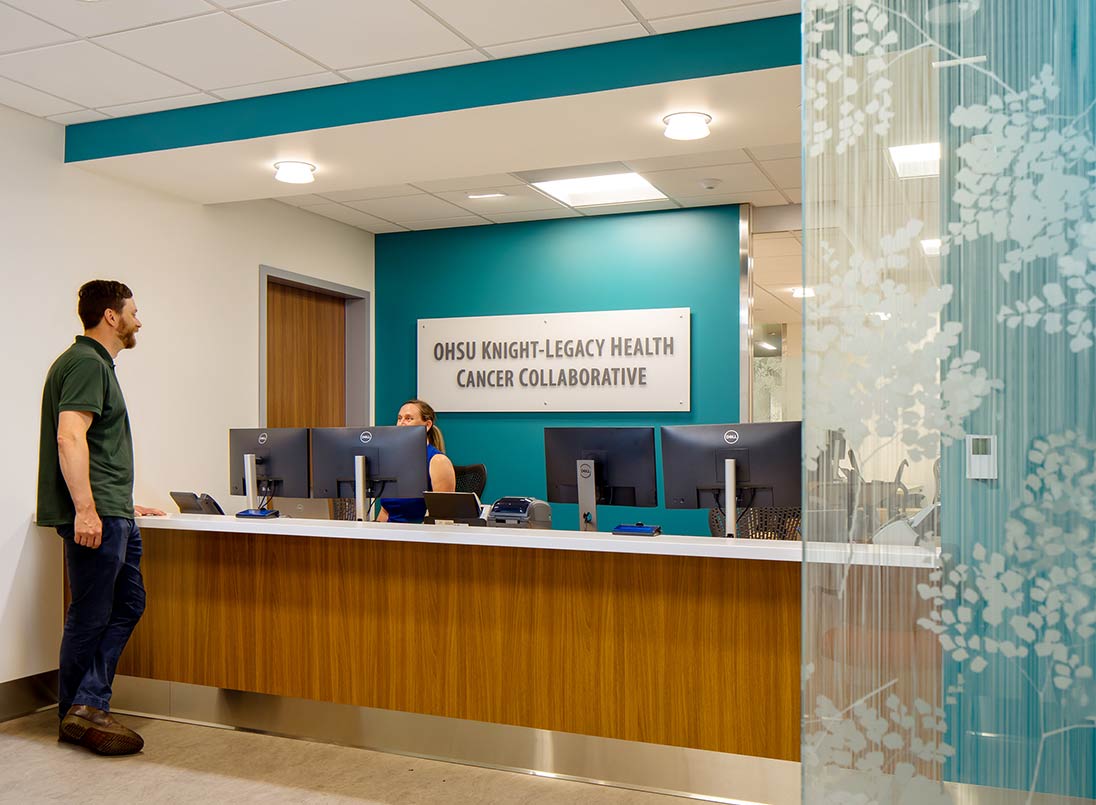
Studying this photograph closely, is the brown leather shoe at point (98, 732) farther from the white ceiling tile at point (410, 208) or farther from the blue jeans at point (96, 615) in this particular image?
the white ceiling tile at point (410, 208)

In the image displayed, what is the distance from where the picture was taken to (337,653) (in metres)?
3.66

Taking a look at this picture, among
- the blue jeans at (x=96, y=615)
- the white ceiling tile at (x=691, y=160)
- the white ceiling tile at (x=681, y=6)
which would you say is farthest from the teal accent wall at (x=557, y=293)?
the blue jeans at (x=96, y=615)

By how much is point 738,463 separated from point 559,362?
3.20 m

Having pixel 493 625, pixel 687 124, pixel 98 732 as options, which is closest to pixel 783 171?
pixel 687 124

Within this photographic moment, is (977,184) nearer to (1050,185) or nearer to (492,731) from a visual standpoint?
(1050,185)

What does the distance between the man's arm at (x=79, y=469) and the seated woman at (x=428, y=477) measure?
1.25m

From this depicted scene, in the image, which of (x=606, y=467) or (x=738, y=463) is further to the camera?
(x=606, y=467)

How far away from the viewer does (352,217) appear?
660 cm

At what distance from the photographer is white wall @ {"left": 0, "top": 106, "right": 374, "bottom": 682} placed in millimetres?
4289

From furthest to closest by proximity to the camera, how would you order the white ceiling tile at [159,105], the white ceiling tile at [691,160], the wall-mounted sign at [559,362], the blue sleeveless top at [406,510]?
the wall-mounted sign at [559,362] → the white ceiling tile at [691,160] → the blue sleeveless top at [406,510] → the white ceiling tile at [159,105]

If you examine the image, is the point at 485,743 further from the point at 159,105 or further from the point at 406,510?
the point at 159,105

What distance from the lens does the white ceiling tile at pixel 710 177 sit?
17.5 feet

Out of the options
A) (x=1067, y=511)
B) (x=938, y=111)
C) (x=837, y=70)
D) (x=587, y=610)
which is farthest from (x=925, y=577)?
(x=587, y=610)

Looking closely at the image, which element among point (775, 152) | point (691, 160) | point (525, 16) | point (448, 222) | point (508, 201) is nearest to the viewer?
point (525, 16)
